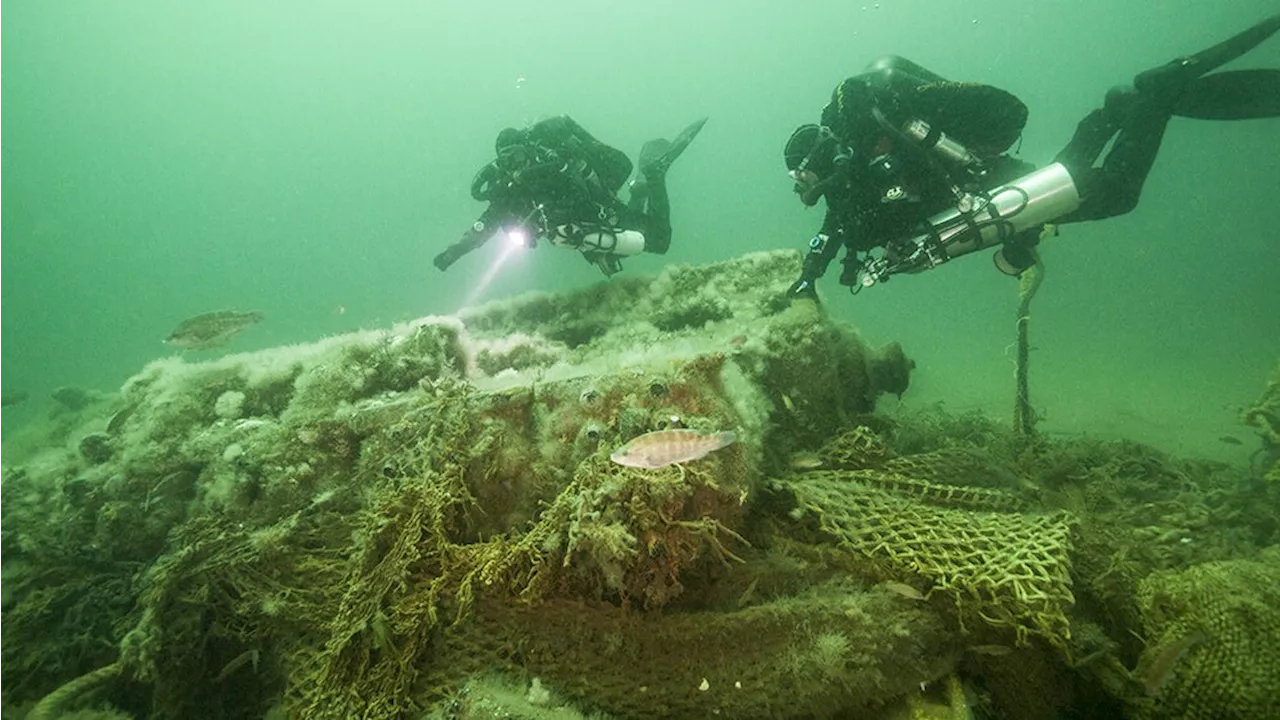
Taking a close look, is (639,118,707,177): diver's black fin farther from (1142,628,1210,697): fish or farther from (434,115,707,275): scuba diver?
(1142,628,1210,697): fish

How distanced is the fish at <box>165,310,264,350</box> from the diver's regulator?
25.8 feet

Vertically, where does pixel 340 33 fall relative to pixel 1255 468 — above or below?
above

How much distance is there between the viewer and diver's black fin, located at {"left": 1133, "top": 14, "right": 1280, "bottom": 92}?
6.76 metres

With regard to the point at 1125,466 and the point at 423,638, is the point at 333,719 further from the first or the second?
the point at 1125,466

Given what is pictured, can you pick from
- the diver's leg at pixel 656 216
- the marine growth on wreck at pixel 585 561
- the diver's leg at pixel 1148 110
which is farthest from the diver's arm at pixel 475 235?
the diver's leg at pixel 1148 110

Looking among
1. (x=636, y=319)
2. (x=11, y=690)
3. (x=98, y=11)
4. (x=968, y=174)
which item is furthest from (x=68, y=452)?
(x=98, y=11)

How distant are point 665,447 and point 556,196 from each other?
672 centimetres

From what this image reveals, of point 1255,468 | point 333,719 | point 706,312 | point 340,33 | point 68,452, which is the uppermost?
point 340,33

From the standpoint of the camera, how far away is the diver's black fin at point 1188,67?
676 cm

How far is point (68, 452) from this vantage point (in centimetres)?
584

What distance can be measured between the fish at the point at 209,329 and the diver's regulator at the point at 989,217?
7872 mm

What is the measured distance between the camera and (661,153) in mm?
11477

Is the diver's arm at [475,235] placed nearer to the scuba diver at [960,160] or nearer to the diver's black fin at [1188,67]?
the scuba diver at [960,160]

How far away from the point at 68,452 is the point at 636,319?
6313 mm
